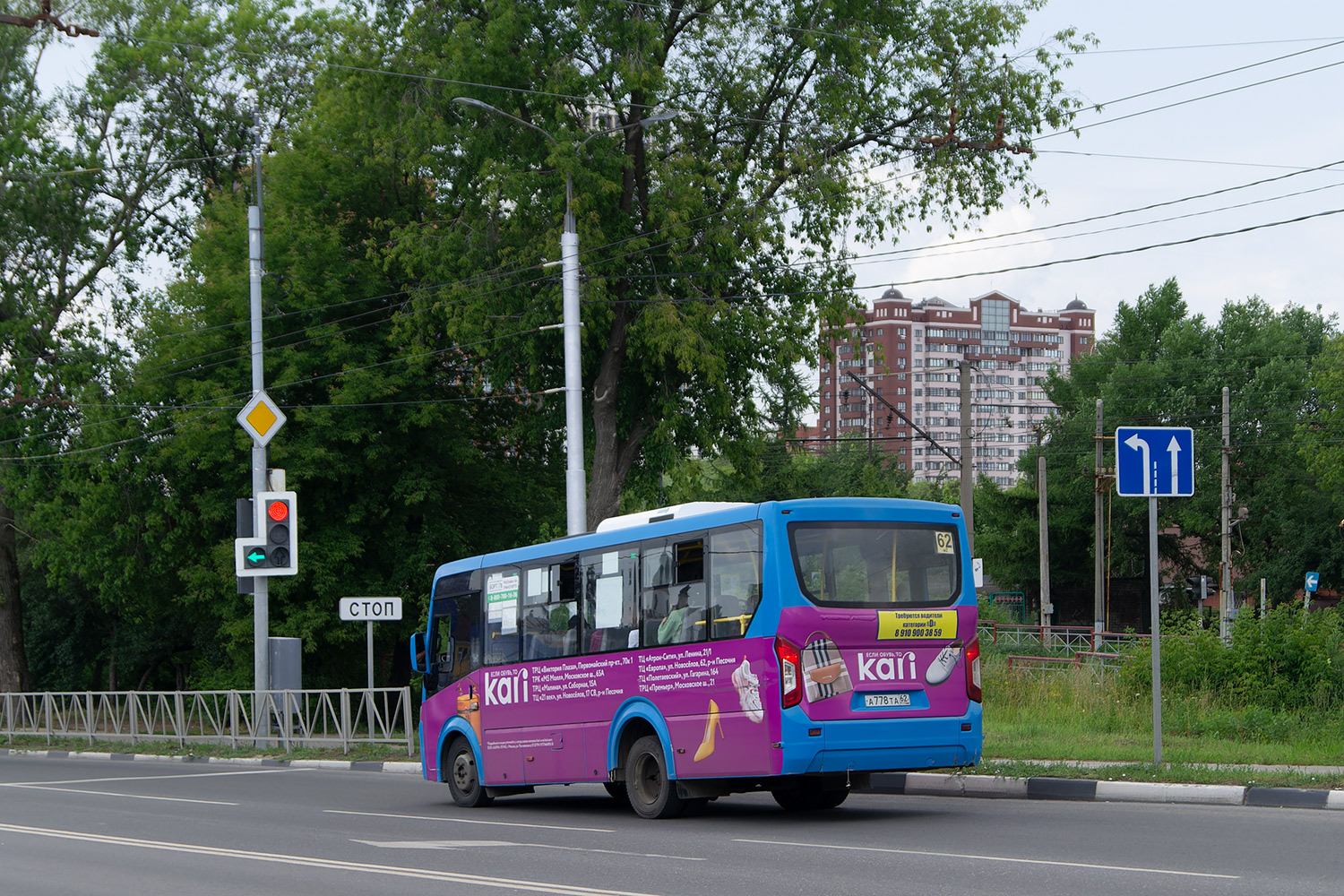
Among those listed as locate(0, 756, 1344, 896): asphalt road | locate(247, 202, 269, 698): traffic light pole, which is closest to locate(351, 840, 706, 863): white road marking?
locate(0, 756, 1344, 896): asphalt road

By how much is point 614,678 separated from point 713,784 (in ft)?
4.89

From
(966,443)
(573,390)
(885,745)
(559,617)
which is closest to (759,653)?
(885,745)

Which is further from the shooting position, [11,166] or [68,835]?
[11,166]

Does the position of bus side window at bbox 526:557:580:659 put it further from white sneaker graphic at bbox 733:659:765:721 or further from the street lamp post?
the street lamp post

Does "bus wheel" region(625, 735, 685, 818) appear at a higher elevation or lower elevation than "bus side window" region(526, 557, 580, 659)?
lower

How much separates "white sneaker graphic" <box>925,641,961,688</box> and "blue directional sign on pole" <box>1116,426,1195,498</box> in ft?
8.54

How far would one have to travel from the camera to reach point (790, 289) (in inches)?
1160

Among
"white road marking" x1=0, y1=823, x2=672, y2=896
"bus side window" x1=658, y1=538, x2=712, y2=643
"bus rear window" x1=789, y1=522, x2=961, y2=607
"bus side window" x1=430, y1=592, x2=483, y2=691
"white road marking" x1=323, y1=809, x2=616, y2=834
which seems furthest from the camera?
"bus side window" x1=430, y1=592, x2=483, y2=691

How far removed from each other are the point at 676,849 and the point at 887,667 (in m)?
2.71

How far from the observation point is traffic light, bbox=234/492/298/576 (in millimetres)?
23234

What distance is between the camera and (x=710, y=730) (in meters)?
12.8

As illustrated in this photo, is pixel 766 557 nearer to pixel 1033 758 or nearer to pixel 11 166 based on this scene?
pixel 1033 758

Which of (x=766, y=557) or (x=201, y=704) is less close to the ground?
(x=766, y=557)

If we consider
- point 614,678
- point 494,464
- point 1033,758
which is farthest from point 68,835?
point 494,464
